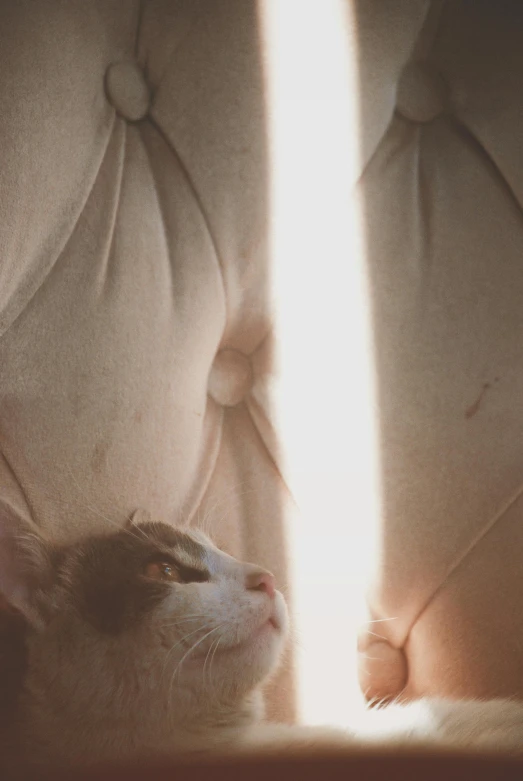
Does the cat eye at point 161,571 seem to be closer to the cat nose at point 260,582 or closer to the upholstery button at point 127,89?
the cat nose at point 260,582

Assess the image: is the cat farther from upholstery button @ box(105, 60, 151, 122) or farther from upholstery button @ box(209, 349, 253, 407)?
upholstery button @ box(105, 60, 151, 122)

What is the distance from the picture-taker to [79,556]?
0.51m

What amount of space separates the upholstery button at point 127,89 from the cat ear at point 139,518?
0.33 m

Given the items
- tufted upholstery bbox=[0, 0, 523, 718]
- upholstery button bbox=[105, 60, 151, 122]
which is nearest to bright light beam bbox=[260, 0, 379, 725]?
tufted upholstery bbox=[0, 0, 523, 718]

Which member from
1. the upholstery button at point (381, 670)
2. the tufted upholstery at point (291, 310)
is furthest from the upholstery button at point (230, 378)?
the upholstery button at point (381, 670)

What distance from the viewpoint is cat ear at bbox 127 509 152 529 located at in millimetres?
526

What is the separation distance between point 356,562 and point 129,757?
0.24 metres

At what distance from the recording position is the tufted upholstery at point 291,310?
512mm

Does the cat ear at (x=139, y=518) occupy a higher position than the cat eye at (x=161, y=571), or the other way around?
the cat ear at (x=139, y=518)

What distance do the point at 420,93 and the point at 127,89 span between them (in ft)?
0.81

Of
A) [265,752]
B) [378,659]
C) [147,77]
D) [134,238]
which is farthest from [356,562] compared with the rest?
[147,77]

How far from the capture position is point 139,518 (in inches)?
21.0

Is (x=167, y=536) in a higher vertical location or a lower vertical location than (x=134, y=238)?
lower

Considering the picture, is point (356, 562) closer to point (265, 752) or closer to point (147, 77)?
point (265, 752)
